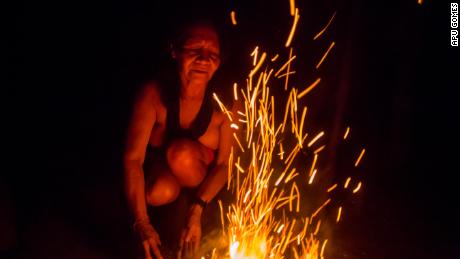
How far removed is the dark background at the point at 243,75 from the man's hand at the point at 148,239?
33.3 inches

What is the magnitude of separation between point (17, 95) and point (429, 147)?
450 cm

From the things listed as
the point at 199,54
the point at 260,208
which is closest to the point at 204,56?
the point at 199,54

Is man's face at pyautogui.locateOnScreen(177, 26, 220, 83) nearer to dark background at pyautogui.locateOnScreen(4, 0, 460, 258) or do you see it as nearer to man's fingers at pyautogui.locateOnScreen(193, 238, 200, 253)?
dark background at pyautogui.locateOnScreen(4, 0, 460, 258)

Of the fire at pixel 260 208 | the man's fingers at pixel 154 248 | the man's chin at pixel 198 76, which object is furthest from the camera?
the man's chin at pixel 198 76

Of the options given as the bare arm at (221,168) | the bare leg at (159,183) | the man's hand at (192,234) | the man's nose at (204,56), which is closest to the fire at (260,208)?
the bare arm at (221,168)

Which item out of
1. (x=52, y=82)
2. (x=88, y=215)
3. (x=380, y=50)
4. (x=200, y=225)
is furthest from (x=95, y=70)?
(x=380, y=50)

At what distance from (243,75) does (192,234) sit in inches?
65.6

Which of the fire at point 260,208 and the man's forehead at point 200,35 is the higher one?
the man's forehead at point 200,35

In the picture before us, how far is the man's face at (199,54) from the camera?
2953 mm

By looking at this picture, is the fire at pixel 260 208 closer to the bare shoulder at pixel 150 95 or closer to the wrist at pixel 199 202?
the wrist at pixel 199 202

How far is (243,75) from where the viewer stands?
13.5ft

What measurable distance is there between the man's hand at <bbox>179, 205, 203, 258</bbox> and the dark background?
83cm

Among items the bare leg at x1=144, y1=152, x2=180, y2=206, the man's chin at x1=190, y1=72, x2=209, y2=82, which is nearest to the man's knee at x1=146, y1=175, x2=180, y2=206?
the bare leg at x1=144, y1=152, x2=180, y2=206

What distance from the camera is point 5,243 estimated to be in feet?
10.2
